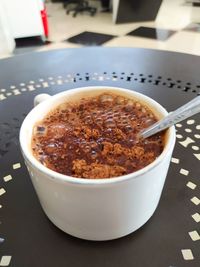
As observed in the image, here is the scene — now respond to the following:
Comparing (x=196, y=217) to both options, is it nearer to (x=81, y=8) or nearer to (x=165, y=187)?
(x=165, y=187)

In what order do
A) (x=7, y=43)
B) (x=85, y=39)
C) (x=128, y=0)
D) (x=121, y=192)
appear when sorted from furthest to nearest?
(x=128, y=0)
(x=85, y=39)
(x=7, y=43)
(x=121, y=192)

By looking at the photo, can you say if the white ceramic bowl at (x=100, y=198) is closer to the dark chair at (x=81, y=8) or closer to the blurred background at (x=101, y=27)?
the blurred background at (x=101, y=27)

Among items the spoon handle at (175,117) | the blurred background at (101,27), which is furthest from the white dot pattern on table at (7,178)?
the blurred background at (101,27)

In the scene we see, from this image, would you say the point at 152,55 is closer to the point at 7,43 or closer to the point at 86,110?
the point at 86,110

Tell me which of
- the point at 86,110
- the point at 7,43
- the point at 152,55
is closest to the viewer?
the point at 86,110

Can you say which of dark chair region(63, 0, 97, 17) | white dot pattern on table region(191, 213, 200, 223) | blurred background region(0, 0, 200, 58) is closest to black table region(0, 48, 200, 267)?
white dot pattern on table region(191, 213, 200, 223)

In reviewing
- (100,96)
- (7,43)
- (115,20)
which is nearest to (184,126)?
(100,96)

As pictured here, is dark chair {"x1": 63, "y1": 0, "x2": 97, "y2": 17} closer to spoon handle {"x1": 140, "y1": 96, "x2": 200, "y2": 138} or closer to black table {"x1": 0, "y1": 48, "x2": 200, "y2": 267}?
black table {"x1": 0, "y1": 48, "x2": 200, "y2": 267}
